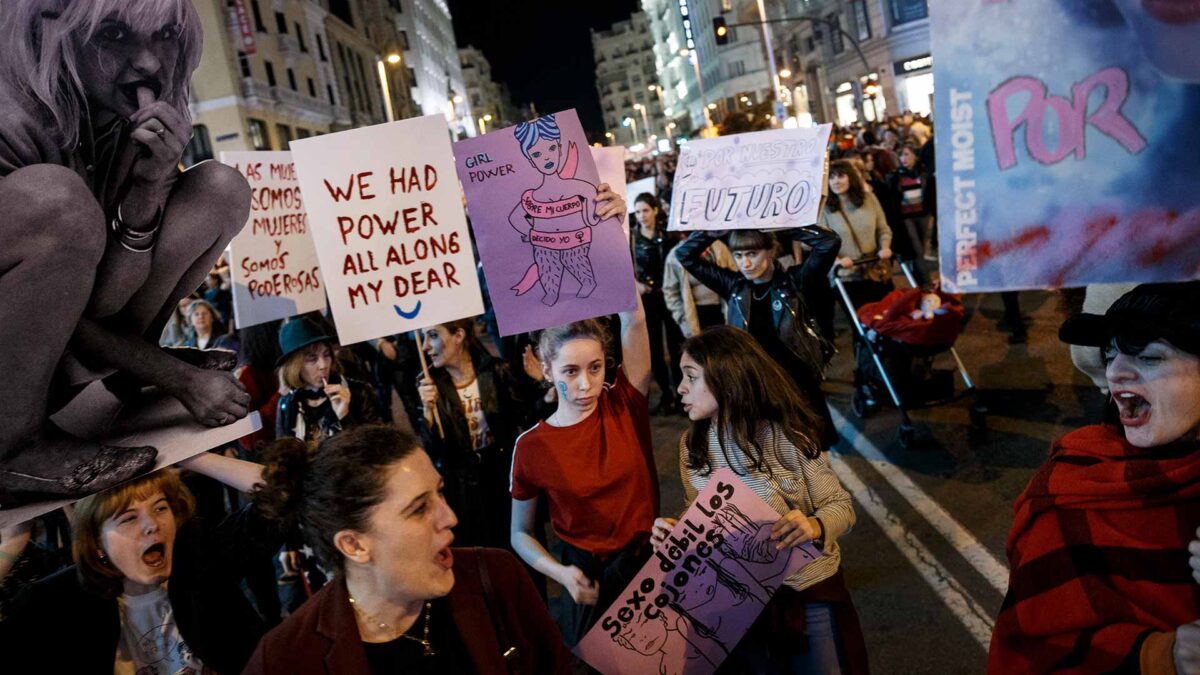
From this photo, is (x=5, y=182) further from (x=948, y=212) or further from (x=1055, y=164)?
(x=1055, y=164)

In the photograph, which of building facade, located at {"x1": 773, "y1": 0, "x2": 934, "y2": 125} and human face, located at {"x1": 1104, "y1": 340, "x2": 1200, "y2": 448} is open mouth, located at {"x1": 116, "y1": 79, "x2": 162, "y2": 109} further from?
building facade, located at {"x1": 773, "y1": 0, "x2": 934, "y2": 125}

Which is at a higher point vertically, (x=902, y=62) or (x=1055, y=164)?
(x=902, y=62)

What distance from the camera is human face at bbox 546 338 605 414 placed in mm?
3322

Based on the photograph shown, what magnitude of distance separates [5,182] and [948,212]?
1986 mm

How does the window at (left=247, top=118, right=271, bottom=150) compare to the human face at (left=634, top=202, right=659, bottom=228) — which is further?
the window at (left=247, top=118, right=271, bottom=150)

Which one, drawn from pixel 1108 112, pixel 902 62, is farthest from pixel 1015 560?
pixel 902 62

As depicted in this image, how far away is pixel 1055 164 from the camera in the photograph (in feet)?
5.98

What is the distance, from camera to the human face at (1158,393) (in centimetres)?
197

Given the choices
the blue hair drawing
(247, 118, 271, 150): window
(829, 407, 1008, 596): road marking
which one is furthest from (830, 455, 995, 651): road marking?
(247, 118, 271, 150): window

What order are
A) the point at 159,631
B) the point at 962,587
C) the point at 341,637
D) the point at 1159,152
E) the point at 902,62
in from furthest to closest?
the point at 902,62 < the point at 962,587 < the point at 159,631 < the point at 341,637 < the point at 1159,152

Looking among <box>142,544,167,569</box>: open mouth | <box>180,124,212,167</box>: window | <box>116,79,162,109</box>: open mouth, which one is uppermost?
<box>180,124,212,167</box>: window

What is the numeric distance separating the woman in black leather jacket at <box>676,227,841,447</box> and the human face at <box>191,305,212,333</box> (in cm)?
431

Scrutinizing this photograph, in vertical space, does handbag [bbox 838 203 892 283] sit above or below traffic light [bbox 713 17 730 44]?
below

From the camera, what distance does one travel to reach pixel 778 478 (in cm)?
318
